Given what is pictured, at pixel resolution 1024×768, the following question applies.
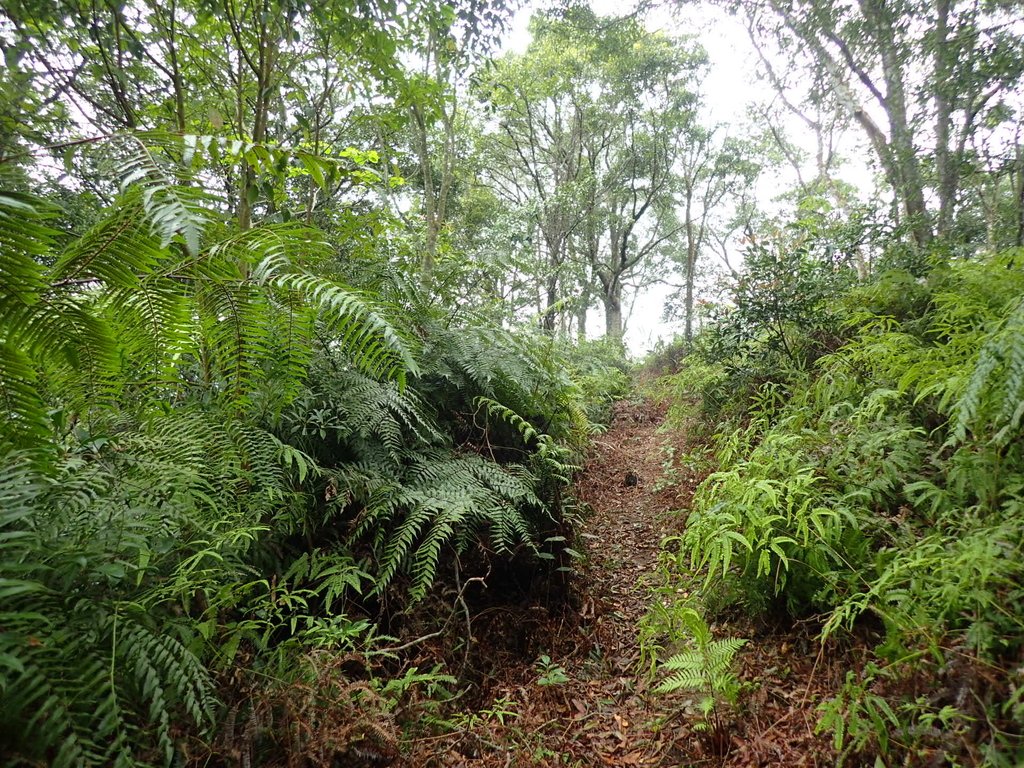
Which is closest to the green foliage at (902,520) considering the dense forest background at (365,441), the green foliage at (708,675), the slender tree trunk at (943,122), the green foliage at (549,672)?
the dense forest background at (365,441)

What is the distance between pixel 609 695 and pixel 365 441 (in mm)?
2032

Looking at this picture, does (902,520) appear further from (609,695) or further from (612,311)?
(612,311)

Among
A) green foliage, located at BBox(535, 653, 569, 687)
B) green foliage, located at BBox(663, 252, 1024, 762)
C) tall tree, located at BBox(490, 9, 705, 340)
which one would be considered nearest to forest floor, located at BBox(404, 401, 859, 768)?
green foliage, located at BBox(535, 653, 569, 687)

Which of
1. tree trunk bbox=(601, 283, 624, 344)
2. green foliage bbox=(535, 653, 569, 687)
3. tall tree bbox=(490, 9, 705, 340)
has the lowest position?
green foliage bbox=(535, 653, 569, 687)

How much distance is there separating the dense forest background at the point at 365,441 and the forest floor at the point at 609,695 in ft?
0.35

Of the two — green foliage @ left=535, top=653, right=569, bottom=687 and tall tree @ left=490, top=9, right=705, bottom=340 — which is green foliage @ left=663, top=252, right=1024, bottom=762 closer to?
green foliage @ left=535, top=653, right=569, bottom=687

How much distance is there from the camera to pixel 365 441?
2.99m

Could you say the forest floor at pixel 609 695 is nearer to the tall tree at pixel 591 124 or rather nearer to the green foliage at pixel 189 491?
the green foliage at pixel 189 491

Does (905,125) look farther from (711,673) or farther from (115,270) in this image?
(115,270)

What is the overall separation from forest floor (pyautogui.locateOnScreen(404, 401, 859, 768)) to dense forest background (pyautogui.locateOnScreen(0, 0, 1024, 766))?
4.3 inches

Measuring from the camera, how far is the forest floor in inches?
78.3

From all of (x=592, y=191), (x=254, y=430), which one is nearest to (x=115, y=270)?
(x=254, y=430)

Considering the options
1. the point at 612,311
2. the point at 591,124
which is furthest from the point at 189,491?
the point at 591,124

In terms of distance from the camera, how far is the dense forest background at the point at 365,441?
4.49 feet
